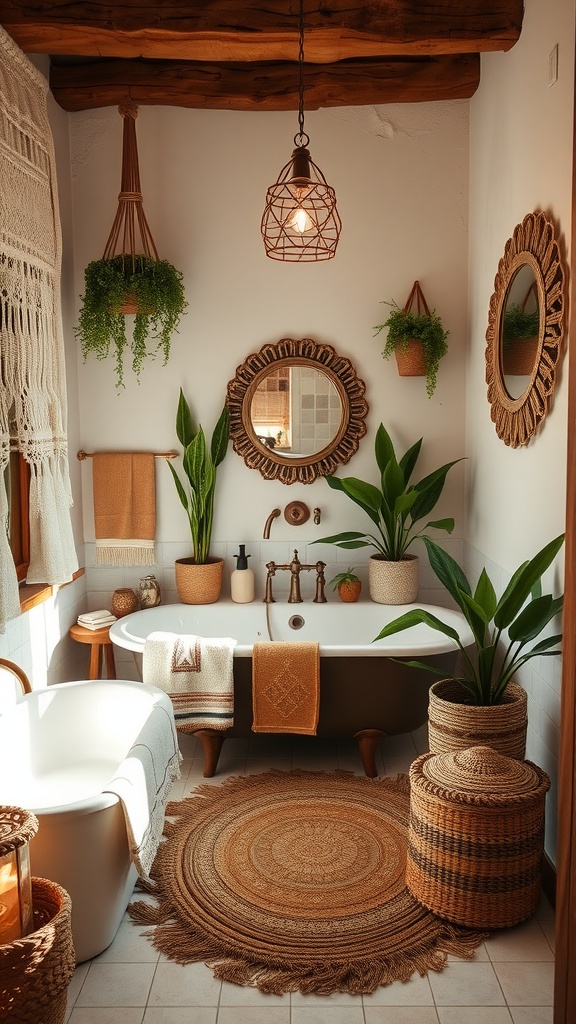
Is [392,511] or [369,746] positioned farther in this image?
[392,511]

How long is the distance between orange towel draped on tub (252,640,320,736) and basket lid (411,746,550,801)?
90cm

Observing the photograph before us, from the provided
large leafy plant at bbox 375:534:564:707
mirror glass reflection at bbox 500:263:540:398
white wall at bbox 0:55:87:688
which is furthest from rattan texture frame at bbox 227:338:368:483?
large leafy plant at bbox 375:534:564:707

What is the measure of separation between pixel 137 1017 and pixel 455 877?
40.2 inches

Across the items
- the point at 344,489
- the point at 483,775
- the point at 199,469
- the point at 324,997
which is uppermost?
the point at 199,469

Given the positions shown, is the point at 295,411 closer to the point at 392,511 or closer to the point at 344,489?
the point at 344,489

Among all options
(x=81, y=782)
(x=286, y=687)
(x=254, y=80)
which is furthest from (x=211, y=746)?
(x=254, y=80)

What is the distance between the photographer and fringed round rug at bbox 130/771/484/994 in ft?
8.40

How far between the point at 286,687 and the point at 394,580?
3.23 feet

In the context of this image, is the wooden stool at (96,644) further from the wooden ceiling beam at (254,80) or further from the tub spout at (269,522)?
the wooden ceiling beam at (254,80)

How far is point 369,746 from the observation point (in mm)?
3801

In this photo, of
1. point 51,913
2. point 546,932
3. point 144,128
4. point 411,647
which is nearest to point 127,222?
point 144,128

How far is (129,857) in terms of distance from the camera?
267 centimetres

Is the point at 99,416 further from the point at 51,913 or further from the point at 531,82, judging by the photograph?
the point at 51,913

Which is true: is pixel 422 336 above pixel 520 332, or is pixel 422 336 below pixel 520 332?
above
